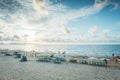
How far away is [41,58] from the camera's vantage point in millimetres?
32875

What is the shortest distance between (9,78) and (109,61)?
18414mm

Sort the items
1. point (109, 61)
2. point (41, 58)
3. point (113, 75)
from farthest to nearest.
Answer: point (41, 58) < point (109, 61) < point (113, 75)

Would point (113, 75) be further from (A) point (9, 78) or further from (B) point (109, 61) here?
(A) point (9, 78)

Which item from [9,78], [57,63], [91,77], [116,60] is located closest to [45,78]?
[9,78]

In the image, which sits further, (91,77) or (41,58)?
(41,58)

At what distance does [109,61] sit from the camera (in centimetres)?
2902

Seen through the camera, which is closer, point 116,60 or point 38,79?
point 38,79

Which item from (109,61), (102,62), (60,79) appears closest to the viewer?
(60,79)

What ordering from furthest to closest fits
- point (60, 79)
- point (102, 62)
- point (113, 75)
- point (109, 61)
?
point (109, 61) < point (102, 62) < point (113, 75) < point (60, 79)

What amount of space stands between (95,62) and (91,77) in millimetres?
9426

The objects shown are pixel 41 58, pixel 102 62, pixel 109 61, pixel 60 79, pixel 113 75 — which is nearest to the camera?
pixel 60 79

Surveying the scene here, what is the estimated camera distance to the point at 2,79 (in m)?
17.7

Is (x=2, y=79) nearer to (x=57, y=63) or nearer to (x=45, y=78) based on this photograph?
(x=45, y=78)

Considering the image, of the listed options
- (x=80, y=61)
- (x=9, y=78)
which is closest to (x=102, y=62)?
(x=80, y=61)
